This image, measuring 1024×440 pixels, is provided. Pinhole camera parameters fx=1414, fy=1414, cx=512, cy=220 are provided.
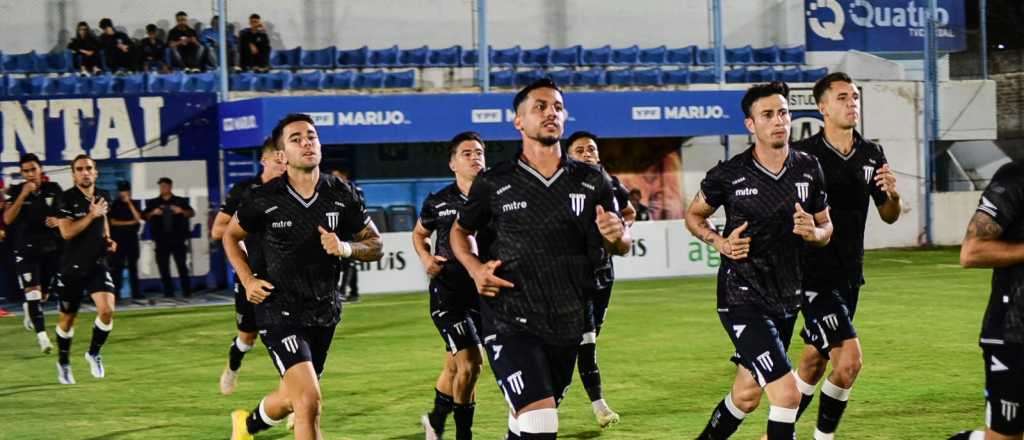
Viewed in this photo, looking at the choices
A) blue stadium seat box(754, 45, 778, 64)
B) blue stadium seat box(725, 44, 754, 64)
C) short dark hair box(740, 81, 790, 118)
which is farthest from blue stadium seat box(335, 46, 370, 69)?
short dark hair box(740, 81, 790, 118)

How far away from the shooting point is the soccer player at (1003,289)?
5.67m

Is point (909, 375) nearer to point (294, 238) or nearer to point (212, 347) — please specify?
point (294, 238)

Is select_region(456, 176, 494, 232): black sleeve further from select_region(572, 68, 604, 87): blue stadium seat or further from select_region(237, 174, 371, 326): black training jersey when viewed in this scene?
select_region(572, 68, 604, 87): blue stadium seat

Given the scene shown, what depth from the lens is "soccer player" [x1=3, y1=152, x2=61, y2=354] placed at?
1609cm

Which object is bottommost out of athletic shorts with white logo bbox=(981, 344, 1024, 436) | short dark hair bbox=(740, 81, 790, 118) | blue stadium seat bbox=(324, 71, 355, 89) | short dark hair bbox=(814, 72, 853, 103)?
athletic shorts with white logo bbox=(981, 344, 1024, 436)

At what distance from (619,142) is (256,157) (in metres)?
8.39

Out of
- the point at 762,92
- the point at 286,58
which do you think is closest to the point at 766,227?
the point at 762,92

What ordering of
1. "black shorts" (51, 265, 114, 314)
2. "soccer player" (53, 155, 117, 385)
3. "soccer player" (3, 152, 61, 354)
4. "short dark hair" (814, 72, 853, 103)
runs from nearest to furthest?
"short dark hair" (814, 72, 853, 103) → "soccer player" (53, 155, 117, 385) → "black shorts" (51, 265, 114, 314) → "soccer player" (3, 152, 61, 354)

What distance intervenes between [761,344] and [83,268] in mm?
8149

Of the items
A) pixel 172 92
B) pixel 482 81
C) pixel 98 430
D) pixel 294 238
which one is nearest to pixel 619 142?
pixel 482 81

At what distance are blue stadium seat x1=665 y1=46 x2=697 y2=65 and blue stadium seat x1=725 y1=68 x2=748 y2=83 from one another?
0.97m

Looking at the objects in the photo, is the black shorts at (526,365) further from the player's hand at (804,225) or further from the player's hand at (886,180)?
the player's hand at (886,180)

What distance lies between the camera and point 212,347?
645 inches

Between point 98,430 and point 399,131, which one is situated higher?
point 399,131
